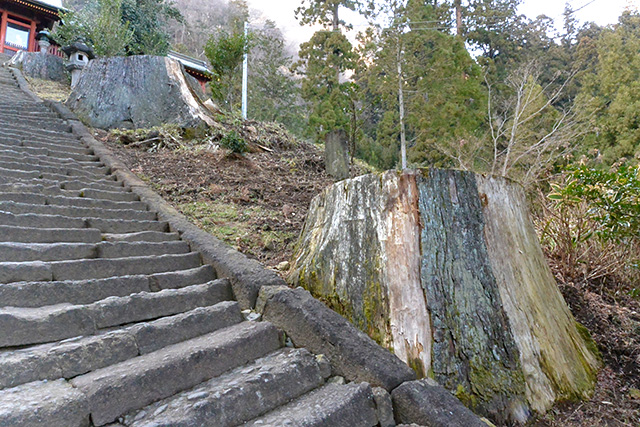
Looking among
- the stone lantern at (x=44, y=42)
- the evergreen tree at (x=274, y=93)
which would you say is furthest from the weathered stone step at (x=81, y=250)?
the stone lantern at (x=44, y=42)

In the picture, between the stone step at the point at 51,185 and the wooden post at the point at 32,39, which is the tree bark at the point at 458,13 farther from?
the wooden post at the point at 32,39

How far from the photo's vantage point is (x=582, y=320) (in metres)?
2.91

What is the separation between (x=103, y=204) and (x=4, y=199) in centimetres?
75

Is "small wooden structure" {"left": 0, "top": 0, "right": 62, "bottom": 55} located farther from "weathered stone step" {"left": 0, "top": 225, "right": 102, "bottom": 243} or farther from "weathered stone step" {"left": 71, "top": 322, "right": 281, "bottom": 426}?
"weathered stone step" {"left": 71, "top": 322, "right": 281, "bottom": 426}

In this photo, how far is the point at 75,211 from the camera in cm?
346

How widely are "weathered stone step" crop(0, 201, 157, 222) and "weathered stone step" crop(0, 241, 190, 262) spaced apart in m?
0.79

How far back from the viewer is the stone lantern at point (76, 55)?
1380 centimetres

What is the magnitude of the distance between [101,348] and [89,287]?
0.64 metres

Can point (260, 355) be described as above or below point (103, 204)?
below

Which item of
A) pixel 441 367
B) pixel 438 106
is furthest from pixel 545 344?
pixel 438 106

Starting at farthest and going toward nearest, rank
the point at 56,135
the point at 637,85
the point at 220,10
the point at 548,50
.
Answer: the point at 220,10, the point at 548,50, the point at 637,85, the point at 56,135

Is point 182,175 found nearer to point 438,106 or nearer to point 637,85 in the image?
point 438,106

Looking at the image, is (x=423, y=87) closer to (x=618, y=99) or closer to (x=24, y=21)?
(x=618, y=99)

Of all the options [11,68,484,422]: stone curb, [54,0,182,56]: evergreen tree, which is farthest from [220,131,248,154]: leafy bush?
[54,0,182,56]: evergreen tree
